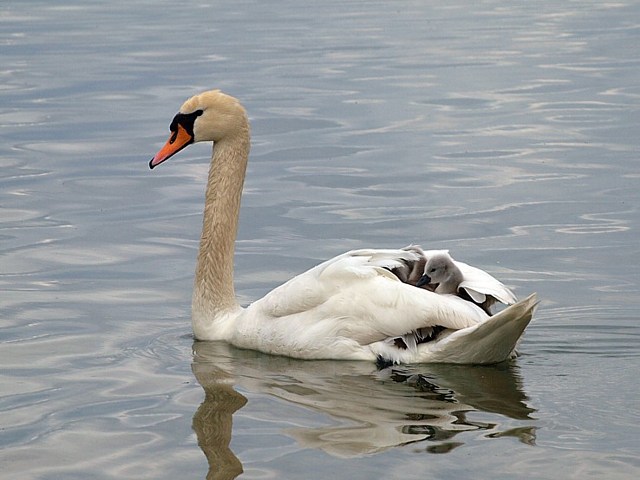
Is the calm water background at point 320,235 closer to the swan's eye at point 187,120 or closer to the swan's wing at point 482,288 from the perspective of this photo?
the swan's wing at point 482,288

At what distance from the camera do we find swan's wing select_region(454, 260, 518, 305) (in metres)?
7.66

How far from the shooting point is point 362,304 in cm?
797

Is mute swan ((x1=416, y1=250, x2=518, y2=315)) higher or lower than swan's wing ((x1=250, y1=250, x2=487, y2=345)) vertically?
higher

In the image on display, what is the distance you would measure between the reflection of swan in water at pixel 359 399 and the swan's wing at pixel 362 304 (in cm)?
21

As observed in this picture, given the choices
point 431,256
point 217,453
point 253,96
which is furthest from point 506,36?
point 217,453

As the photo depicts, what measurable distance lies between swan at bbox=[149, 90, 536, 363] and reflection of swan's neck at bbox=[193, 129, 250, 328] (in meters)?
0.01

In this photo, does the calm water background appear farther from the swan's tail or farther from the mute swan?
the mute swan

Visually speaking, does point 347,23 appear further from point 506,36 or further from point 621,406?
point 621,406

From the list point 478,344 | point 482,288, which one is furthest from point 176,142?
point 478,344

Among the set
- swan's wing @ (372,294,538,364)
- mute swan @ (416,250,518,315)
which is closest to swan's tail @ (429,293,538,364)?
swan's wing @ (372,294,538,364)

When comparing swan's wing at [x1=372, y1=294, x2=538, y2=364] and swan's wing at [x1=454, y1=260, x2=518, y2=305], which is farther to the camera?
swan's wing at [x1=454, y1=260, x2=518, y2=305]

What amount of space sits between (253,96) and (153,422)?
11.4m

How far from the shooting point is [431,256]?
8.00m

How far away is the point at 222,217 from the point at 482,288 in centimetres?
230
